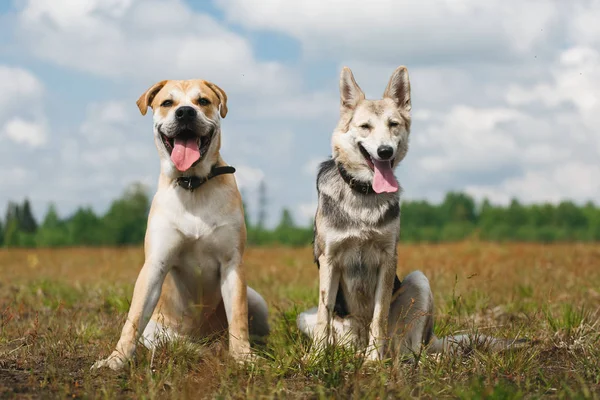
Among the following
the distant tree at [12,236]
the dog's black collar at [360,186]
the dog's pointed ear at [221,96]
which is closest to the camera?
the dog's black collar at [360,186]

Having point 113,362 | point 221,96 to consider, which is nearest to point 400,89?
point 221,96

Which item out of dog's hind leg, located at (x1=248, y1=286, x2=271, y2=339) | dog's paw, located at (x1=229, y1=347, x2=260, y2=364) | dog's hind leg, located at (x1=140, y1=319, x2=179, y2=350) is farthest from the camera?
dog's hind leg, located at (x1=248, y1=286, x2=271, y2=339)

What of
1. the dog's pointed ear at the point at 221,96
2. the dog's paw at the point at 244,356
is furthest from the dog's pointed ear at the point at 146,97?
the dog's paw at the point at 244,356

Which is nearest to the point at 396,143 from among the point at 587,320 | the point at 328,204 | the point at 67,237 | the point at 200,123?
the point at 328,204

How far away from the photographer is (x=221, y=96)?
17.1 ft

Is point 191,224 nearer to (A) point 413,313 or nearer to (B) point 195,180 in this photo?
(B) point 195,180

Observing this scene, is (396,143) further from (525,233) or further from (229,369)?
(525,233)

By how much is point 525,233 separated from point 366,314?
191 ft

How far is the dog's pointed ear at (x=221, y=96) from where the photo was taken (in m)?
5.18

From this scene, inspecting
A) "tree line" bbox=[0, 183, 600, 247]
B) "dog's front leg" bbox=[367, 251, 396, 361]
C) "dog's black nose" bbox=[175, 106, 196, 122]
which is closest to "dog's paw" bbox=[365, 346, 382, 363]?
"dog's front leg" bbox=[367, 251, 396, 361]

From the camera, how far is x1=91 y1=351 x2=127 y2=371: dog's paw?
4533mm

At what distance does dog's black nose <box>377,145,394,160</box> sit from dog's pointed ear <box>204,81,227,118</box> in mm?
1359

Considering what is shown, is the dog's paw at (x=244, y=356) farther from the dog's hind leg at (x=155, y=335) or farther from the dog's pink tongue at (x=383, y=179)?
the dog's pink tongue at (x=383, y=179)

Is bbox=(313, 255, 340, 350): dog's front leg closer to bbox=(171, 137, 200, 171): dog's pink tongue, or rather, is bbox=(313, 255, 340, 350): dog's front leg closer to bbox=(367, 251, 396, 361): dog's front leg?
bbox=(367, 251, 396, 361): dog's front leg
